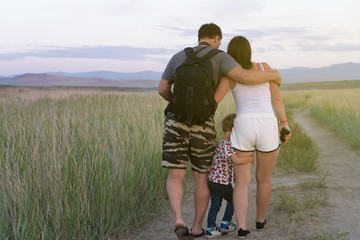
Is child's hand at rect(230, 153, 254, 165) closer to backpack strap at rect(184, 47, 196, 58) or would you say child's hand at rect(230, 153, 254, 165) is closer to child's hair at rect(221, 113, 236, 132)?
child's hair at rect(221, 113, 236, 132)

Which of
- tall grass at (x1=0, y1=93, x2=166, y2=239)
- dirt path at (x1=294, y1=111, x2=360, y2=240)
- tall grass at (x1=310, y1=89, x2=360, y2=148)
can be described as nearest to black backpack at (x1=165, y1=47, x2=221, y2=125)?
tall grass at (x1=0, y1=93, x2=166, y2=239)

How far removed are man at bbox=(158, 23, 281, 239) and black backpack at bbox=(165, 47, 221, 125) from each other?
0.29ft

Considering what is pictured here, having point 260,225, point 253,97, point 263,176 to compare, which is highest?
point 253,97

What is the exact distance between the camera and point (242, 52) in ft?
11.8

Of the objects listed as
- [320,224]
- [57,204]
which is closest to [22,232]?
[57,204]

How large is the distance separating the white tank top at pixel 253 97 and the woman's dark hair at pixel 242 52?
18 centimetres

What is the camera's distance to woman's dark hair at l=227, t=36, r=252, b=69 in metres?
3.59

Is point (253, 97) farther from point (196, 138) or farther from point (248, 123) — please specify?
point (196, 138)

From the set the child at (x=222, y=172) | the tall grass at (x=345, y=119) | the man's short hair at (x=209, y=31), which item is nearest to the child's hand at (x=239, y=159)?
the child at (x=222, y=172)

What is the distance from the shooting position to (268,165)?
372 centimetres

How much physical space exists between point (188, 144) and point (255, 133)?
1.93 ft

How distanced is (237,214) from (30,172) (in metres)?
1.80

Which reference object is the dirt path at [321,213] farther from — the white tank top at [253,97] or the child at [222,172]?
the white tank top at [253,97]

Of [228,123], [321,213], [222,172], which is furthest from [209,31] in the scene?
[321,213]
